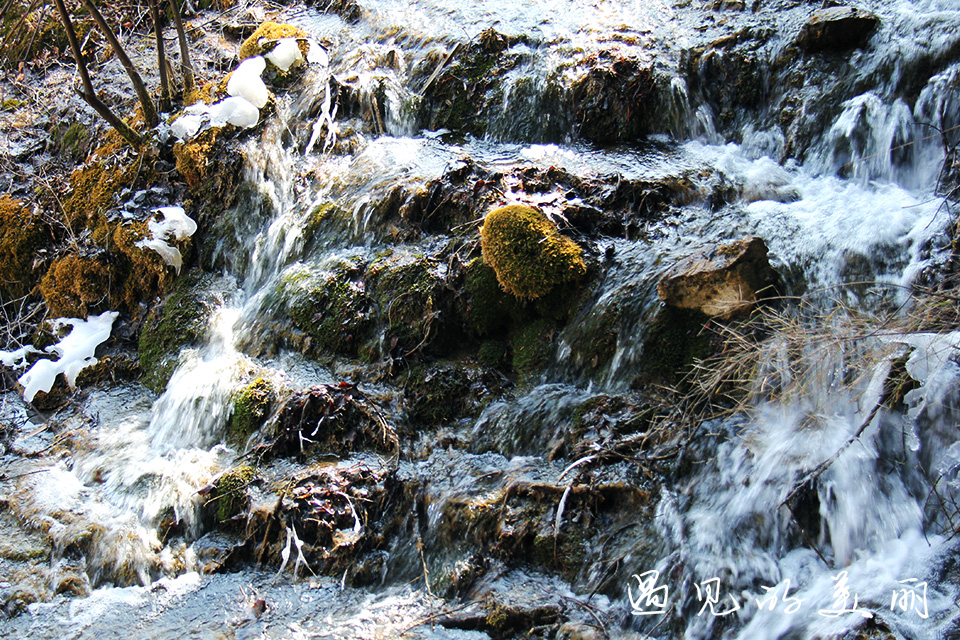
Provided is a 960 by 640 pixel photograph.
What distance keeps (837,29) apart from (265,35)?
20.6 ft

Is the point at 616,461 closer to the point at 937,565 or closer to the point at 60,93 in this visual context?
the point at 937,565

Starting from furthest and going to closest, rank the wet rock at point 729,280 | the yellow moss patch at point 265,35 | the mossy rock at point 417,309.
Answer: the yellow moss patch at point 265,35 → the mossy rock at point 417,309 → the wet rock at point 729,280

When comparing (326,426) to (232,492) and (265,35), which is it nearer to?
(232,492)

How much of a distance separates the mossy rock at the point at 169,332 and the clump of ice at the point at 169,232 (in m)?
0.34

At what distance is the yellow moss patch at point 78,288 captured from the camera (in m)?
6.68

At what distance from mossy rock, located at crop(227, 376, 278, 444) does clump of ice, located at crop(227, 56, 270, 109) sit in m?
3.74

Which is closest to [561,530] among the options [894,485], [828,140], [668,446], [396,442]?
[668,446]

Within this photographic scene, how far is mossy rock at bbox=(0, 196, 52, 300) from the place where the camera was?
7.00 metres

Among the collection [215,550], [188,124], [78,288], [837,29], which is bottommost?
[215,550]

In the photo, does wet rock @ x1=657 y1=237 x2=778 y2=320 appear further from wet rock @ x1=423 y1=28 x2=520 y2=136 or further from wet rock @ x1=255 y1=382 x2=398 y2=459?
wet rock @ x1=423 y1=28 x2=520 y2=136

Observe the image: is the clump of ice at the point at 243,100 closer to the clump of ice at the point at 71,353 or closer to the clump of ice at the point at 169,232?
the clump of ice at the point at 169,232

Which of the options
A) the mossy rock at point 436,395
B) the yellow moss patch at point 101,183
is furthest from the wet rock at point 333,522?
the yellow moss patch at point 101,183

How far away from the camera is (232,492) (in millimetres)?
4504

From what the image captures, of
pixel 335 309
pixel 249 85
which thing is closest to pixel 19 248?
pixel 249 85
